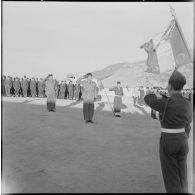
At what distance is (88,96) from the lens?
648cm

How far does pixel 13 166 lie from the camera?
209 inches

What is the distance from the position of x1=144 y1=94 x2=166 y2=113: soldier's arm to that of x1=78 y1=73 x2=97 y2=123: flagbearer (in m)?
2.12

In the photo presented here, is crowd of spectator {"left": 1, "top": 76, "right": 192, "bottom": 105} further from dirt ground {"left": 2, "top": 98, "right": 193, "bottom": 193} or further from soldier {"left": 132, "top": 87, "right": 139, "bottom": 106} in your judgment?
dirt ground {"left": 2, "top": 98, "right": 193, "bottom": 193}

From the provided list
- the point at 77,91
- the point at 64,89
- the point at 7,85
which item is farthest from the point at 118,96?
the point at 7,85

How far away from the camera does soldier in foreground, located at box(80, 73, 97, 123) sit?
239 inches

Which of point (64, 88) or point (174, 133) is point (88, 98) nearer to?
point (64, 88)

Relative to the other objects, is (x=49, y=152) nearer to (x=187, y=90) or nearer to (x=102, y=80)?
(x=102, y=80)

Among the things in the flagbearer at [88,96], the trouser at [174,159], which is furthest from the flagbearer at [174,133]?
the flagbearer at [88,96]

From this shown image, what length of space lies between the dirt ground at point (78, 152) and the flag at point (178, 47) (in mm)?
1174

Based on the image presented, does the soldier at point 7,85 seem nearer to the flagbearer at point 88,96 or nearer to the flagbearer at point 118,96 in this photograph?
the flagbearer at point 88,96

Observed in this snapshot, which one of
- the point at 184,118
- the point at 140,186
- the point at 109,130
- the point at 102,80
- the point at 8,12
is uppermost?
the point at 8,12

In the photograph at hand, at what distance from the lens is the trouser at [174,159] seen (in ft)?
13.2

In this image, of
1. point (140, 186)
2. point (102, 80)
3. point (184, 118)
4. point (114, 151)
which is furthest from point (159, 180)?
point (102, 80)

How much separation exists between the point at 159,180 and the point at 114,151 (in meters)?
0.92
